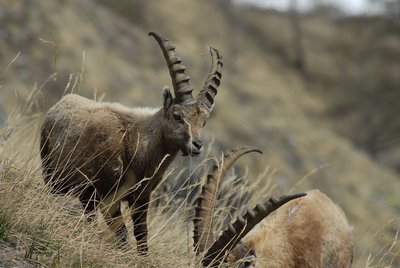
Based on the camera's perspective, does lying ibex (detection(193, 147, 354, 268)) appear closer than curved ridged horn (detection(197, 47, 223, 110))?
Yes

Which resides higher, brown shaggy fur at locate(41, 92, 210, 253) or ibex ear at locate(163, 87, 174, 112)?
ibex ear at locate(163, 87, 174, 112)

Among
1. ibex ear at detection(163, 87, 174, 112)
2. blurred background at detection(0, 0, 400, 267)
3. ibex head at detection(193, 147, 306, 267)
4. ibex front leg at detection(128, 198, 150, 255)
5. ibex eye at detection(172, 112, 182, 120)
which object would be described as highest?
ibex ear at detection(163, 87, 174, 112)

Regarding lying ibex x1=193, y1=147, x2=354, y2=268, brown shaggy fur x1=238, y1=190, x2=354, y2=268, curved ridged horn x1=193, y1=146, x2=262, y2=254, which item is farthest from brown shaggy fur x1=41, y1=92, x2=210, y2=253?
brown shaggy fur x1=238, y1=190, x2=354, y2=268

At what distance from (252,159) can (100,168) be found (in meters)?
20.3

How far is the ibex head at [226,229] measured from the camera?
640cm

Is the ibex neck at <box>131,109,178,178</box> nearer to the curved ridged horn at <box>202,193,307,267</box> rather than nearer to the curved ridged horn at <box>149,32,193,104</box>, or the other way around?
the curved ridged horn at <box>149,32,193,104</box>

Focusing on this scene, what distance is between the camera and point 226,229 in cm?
650

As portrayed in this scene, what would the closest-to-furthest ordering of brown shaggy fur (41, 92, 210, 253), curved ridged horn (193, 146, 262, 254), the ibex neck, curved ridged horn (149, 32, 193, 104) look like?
curved ridged horn (193, 146, 262, 254) → brown shaggy fur (41, 92, 210, 253) → curved ridged horn (149, 32, 193, 104) → the ibex neck

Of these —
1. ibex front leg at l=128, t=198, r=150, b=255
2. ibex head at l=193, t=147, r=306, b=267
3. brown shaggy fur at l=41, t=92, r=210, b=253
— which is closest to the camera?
ibex head at l=193, t=147, r=306, b=267

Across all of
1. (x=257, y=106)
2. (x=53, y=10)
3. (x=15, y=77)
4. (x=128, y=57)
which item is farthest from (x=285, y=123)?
(x=15, y=77)

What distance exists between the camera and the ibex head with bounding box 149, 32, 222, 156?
274 inches

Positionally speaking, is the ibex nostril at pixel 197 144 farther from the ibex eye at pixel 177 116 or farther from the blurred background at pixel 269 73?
the blurred background at pixel 269 73

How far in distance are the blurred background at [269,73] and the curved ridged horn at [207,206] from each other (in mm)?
5953

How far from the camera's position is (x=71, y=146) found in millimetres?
7129
